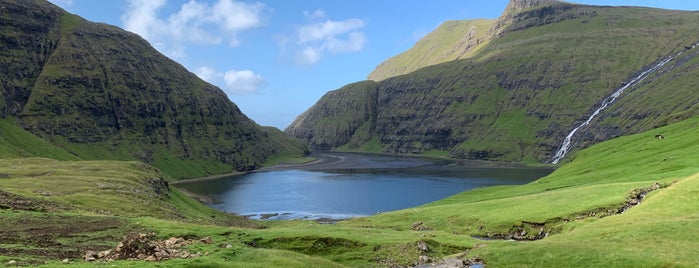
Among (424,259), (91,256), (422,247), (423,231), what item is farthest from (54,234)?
(423,231)

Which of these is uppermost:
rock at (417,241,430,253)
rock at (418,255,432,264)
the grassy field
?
the grassy field

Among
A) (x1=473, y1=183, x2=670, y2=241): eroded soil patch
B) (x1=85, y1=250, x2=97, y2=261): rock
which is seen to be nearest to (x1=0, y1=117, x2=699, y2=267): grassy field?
(x1=473, y1=183, x2=670, y2=241): eroded soil patch

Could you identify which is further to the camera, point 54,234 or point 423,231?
point 423,231

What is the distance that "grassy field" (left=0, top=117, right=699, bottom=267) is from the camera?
38.1 metres

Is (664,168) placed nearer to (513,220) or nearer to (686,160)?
(686,160)

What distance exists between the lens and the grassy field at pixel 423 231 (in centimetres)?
3812

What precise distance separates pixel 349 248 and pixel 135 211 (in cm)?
4919

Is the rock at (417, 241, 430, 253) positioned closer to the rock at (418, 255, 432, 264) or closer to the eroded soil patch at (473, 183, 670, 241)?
the rock at (418, 255, 432, 264)

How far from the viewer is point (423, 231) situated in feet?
215

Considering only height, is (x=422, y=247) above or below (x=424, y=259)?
above

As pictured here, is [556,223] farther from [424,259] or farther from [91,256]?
[91,256]

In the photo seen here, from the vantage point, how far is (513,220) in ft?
226

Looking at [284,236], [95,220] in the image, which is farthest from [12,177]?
[284,236]

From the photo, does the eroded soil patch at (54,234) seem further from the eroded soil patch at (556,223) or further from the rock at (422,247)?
the eroded soil patch at (556,223)
